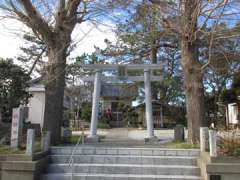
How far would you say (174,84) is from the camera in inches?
968

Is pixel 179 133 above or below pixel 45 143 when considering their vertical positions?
above

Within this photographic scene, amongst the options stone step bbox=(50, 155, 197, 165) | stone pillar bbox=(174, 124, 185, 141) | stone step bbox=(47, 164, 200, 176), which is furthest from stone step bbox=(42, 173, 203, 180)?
stone pillar bbox=(174, 124, 185, 141)

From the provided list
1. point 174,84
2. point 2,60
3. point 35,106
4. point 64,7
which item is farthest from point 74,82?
point 64,7

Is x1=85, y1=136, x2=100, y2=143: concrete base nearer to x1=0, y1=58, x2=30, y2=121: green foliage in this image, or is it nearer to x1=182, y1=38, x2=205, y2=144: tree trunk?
x1=182, y1=38, x2=205, y2=144: tree trunk

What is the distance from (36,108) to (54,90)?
11701 mm

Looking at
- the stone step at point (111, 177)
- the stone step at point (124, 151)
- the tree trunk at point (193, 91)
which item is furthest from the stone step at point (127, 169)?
the tree trunk at point (193, 91)

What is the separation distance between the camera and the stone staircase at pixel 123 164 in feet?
23.9

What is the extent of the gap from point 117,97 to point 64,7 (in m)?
22.2

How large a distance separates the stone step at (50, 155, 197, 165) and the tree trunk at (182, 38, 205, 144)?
1.72 m

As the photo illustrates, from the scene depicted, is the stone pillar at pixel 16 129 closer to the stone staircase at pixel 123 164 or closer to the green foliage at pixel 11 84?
the stone staircase at pixel 123 164

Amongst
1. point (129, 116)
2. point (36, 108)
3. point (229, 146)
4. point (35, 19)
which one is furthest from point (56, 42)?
point (129, 116)

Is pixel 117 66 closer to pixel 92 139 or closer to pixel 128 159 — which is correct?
pixel 92 139

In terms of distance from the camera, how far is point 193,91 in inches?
382

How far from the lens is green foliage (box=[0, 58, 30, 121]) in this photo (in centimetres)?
1323
